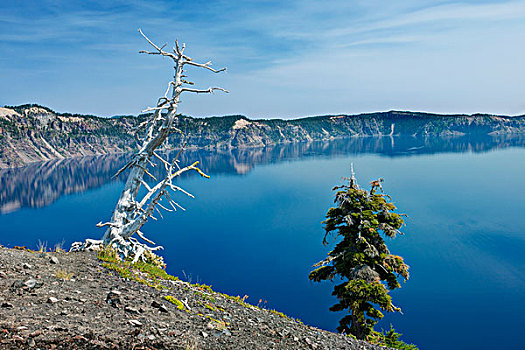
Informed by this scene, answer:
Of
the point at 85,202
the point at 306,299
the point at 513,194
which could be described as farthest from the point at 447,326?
the point at 85,202

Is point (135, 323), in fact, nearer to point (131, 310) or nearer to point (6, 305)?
point (131, 310)

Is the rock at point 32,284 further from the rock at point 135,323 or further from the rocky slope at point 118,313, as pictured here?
the rock at point 135,323

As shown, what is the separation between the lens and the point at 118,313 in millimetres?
7473

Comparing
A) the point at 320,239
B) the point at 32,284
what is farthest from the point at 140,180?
the point at 320,239

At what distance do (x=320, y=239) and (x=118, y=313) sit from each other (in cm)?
5587

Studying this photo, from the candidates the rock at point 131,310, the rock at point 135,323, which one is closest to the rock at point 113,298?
the rock at point 131,310

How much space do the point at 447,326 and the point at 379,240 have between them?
2347 cm

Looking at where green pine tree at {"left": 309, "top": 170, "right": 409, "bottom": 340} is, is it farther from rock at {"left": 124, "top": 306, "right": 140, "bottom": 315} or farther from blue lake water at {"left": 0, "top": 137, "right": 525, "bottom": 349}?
blue lake water at {"left": 0, "top": 137, "right": 525, "bottom": 349}

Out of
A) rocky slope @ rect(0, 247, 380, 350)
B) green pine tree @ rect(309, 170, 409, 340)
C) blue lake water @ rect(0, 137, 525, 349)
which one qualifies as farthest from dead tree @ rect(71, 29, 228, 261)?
blue lake water @ rect(0, 137, 525, 349)

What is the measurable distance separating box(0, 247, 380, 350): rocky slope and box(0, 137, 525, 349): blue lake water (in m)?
22.9

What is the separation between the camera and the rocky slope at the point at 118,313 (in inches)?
249

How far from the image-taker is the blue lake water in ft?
123

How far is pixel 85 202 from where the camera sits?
100 meters

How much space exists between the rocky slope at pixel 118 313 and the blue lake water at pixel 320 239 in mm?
22949
